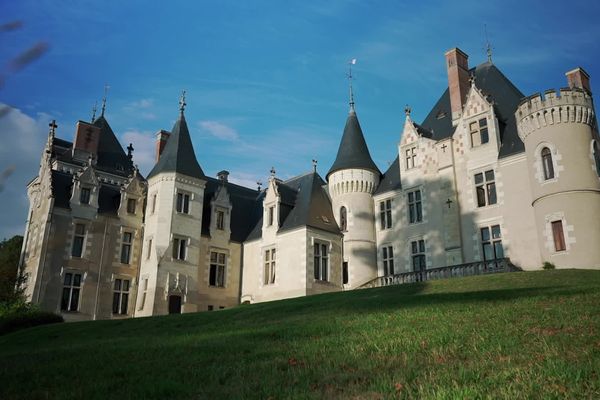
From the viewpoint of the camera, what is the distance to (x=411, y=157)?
3161 centimetres

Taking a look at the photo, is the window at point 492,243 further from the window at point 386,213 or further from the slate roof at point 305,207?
the slate roof at point 305,207

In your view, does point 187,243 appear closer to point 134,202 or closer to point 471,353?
point 134,202

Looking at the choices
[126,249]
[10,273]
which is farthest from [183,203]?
[10,273]

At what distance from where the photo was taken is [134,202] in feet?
115

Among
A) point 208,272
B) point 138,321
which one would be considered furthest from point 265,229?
point 138,321

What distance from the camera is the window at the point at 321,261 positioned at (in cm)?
3090

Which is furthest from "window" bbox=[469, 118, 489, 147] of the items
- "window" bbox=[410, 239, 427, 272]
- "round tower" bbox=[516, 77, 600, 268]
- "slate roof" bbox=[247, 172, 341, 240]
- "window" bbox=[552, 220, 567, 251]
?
"slate roof" bbox=[247, 172, 341, 240]

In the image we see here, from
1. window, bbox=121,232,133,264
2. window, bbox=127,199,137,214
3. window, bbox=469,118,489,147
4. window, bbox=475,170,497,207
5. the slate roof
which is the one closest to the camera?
window, bbox=475,170,497,207

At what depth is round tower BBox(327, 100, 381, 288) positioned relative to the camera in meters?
31.9

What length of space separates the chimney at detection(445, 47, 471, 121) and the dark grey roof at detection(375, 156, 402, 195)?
4840mm

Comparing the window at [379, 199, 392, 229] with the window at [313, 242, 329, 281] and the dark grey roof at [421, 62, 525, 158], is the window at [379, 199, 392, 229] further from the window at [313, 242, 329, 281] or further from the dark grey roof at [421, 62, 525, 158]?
the dark grey roof at [421, 62, 525, 158]

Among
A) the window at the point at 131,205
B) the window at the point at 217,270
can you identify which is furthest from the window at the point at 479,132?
the window at the point at 131,205

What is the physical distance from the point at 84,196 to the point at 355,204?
55.9ft

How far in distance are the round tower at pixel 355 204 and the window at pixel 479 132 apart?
707 cm
